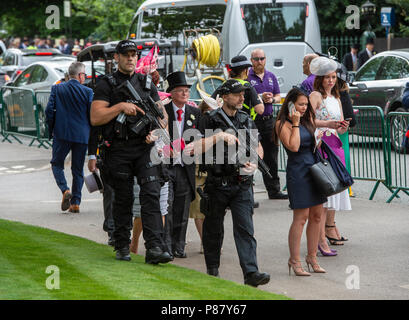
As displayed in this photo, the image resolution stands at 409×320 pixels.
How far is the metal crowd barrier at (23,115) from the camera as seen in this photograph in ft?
64.8

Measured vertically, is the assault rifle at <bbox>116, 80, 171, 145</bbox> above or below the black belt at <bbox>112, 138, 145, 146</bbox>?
above

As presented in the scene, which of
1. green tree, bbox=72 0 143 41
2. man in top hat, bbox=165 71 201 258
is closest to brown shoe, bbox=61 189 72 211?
man in top hat, bbox=165 71 201 258

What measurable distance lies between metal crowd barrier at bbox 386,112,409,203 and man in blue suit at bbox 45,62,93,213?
4.09 meters

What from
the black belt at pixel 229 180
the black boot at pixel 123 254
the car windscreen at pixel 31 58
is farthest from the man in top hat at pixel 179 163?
the car windscreen at pixel 31 58

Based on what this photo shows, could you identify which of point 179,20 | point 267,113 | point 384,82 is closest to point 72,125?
point 267,113

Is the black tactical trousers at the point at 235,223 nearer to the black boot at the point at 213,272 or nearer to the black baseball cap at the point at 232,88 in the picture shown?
the black boot at the point at 213,272

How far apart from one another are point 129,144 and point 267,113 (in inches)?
183

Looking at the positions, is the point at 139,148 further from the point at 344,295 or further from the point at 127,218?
the point at 344,295

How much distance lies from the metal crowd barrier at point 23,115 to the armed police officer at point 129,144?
1121 cm

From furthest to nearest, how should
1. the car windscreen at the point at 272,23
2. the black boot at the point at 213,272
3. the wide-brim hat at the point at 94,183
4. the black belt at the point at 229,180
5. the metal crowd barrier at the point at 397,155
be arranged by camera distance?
the car windscreen at the point at 272,23 < the metal crowd barrier at the point at 397,155 < the wide-brim hat at the point at 94,183 < the black boot at the point at 213,272 < the black belt at the point at 229,180

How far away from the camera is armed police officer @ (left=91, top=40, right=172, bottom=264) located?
26.4ft

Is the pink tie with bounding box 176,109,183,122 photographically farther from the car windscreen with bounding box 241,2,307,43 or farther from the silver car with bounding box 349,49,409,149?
the car windscreen with bounding box 241,2,307,43

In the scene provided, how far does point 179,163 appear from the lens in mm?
9062
